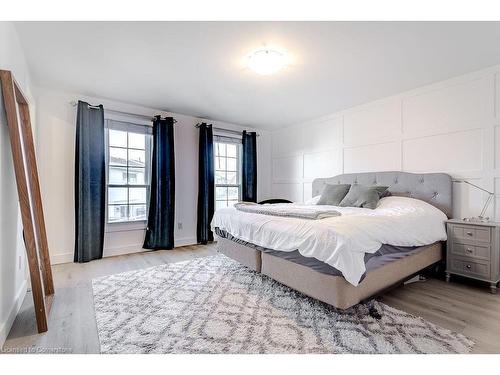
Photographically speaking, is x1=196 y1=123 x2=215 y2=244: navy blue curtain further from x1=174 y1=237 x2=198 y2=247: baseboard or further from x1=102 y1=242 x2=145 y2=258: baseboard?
x1=102 y1=242 x2=145 y2=258: baseboard

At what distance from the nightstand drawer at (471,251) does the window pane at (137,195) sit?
13.8 feet

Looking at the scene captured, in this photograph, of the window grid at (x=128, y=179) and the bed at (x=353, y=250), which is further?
the window grid at (x=128, y=179)

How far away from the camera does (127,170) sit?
3.94 metres

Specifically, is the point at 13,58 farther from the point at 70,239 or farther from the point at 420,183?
the point at 420,183

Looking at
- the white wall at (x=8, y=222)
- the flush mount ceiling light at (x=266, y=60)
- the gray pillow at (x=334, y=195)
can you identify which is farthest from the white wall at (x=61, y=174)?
the gray pillow at (x=334, y=195)

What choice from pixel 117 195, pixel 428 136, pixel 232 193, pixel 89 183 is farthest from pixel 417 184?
pixel 89 183

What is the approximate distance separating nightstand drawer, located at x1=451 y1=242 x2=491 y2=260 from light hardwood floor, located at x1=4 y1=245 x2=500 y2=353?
1.06ft

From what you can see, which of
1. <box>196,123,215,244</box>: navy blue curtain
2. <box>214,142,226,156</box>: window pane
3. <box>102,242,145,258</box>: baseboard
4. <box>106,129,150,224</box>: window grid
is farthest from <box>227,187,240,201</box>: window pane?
<box>102,242,145,258</box>: baseboard

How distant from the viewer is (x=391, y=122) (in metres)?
3.50

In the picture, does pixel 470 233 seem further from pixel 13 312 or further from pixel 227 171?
pixel 13 312

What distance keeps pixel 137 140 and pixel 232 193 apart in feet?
6.64

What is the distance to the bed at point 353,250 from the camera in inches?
68.6

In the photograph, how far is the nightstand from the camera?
2.36 m

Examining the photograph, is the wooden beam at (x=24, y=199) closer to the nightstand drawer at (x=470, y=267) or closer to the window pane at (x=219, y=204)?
the window pane at (x=219, y=204)
